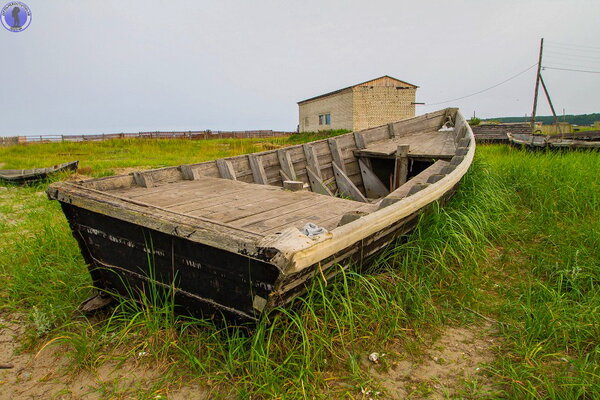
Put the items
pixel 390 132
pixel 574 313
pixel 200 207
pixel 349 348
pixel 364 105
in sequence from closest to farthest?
pixel 349 348 → pixel 574 313 → pixel 200 207 → pixel 390 132 → pixel 364 105

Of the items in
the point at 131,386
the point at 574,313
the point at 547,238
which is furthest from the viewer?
the point at 547,238

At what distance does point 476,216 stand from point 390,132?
3.43m

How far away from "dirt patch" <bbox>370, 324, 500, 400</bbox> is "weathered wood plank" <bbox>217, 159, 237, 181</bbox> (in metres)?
2.93

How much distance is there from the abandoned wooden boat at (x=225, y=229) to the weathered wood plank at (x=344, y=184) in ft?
4.85

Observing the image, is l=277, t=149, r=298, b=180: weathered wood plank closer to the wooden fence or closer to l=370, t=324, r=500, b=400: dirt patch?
l=370, t=324, r=500, b=400: dirt patch

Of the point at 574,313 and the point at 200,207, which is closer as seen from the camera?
the point at 574,313

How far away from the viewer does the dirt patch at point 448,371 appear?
2.15 metres

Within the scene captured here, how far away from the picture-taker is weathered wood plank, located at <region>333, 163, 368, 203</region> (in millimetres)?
5832

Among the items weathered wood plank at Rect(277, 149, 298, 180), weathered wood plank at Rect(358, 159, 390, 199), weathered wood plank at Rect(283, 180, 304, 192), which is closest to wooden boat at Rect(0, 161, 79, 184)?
weathered wood plank at Rect(277, 149, 298, 180)

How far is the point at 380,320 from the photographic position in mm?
2611

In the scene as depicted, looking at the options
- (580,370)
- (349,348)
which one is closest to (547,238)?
(580,370)

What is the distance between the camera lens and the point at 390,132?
23.9ft

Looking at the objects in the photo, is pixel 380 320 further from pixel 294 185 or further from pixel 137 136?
pixel 137 136

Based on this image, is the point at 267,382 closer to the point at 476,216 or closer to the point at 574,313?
the point at 574,313
